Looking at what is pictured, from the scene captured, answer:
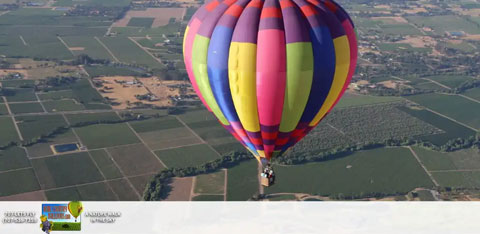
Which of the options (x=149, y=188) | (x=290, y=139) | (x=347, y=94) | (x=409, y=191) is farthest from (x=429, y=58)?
(x=290, y=139)

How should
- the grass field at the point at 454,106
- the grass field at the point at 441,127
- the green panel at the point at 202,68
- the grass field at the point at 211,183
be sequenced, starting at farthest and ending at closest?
the grass field at the point at 454,106 < the grass field at the point at 441,127 < the grass field at the point at 211,183 < the green panel at the point at 202,68

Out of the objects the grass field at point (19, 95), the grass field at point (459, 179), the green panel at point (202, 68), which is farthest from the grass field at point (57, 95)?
the green panel at point (202, 68)

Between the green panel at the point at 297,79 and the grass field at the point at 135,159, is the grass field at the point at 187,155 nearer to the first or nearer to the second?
the grass field at the point at 135,159

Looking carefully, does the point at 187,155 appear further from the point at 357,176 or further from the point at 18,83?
the point at 18,83

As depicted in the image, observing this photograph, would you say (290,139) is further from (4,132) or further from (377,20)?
(377,20)

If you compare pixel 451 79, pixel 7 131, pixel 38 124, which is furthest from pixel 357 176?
pixel 451 79

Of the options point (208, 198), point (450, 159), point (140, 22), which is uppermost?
point (450, 159)
